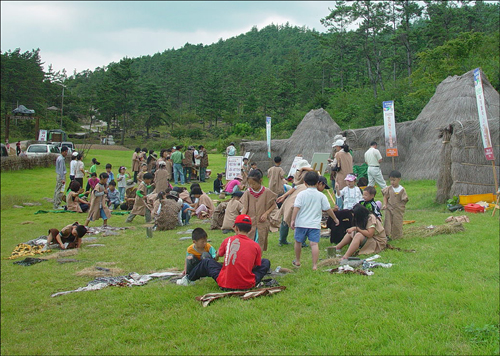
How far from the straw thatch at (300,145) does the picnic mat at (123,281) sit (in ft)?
62.2

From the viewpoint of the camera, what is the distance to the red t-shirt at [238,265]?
6.10 metres

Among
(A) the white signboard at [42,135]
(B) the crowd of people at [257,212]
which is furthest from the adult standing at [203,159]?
(A) the white signboard at [42,135]

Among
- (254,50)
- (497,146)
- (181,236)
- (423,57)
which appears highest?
(254,50)

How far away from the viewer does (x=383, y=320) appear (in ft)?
16.3

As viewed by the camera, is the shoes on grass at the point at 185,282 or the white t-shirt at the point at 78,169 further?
the white t-shirt at the point at 78,169

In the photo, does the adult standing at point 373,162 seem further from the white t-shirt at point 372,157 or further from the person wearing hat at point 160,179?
the person wearing hat at point 160,179

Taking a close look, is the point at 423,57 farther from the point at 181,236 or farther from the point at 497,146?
the point at 181,236

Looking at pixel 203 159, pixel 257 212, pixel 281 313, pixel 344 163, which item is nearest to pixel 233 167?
pixel 203 159

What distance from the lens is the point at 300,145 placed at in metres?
26.2

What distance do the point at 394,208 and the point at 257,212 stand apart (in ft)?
9.81

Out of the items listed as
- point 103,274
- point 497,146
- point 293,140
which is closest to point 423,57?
point 293,140

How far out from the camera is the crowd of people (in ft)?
21.0

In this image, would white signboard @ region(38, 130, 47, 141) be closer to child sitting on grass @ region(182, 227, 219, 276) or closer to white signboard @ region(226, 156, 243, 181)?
child sitting on grass @ region(182, 227, 219, 276)

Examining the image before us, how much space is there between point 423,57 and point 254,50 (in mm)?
67965
